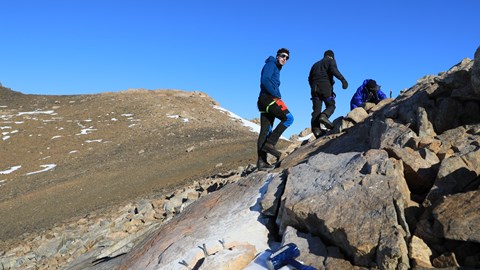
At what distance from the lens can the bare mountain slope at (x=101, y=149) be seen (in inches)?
717

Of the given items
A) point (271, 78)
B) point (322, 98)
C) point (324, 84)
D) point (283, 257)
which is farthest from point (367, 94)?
point (283, 257)

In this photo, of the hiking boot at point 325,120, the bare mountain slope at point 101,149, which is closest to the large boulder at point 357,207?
the hiking boot at point 325,120

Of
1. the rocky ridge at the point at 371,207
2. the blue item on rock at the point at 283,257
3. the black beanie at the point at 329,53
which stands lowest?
the blue item on rock at the point at 283,257

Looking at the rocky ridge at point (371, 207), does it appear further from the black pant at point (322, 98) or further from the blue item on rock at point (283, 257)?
the black pant at point (322, 98)

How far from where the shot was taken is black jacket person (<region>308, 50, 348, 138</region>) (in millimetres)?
11189

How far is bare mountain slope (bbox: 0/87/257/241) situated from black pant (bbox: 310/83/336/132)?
5.54m

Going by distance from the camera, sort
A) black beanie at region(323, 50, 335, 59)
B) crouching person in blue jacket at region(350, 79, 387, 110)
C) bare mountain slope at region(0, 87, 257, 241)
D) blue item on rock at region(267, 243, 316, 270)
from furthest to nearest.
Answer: bare mountain slope at region(0, 87, 257, 241) < crouching person in blue jacket at region(350, 79, 387, 110) < black beanie at region(323, 50, 335, 59) < blue item on rock at region(267, 243, 316, 270)

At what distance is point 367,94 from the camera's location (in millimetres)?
12906

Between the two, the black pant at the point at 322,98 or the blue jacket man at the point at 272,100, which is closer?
the blue jacket man at the point at 272,100

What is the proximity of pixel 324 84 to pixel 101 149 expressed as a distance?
76.2ft

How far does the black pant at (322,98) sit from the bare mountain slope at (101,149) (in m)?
5.54

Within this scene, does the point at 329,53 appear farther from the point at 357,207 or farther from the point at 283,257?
the point at 283,257

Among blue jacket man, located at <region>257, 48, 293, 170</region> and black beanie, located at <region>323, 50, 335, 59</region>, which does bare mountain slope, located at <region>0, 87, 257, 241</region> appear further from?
blue jacket man, located at <region>257, 48, 293, 170</region>

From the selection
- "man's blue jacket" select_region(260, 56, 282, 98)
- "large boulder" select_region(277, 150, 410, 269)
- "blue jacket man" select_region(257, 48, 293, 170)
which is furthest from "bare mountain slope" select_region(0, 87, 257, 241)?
"large boulder" select_region(277, 150, 410, 269)
